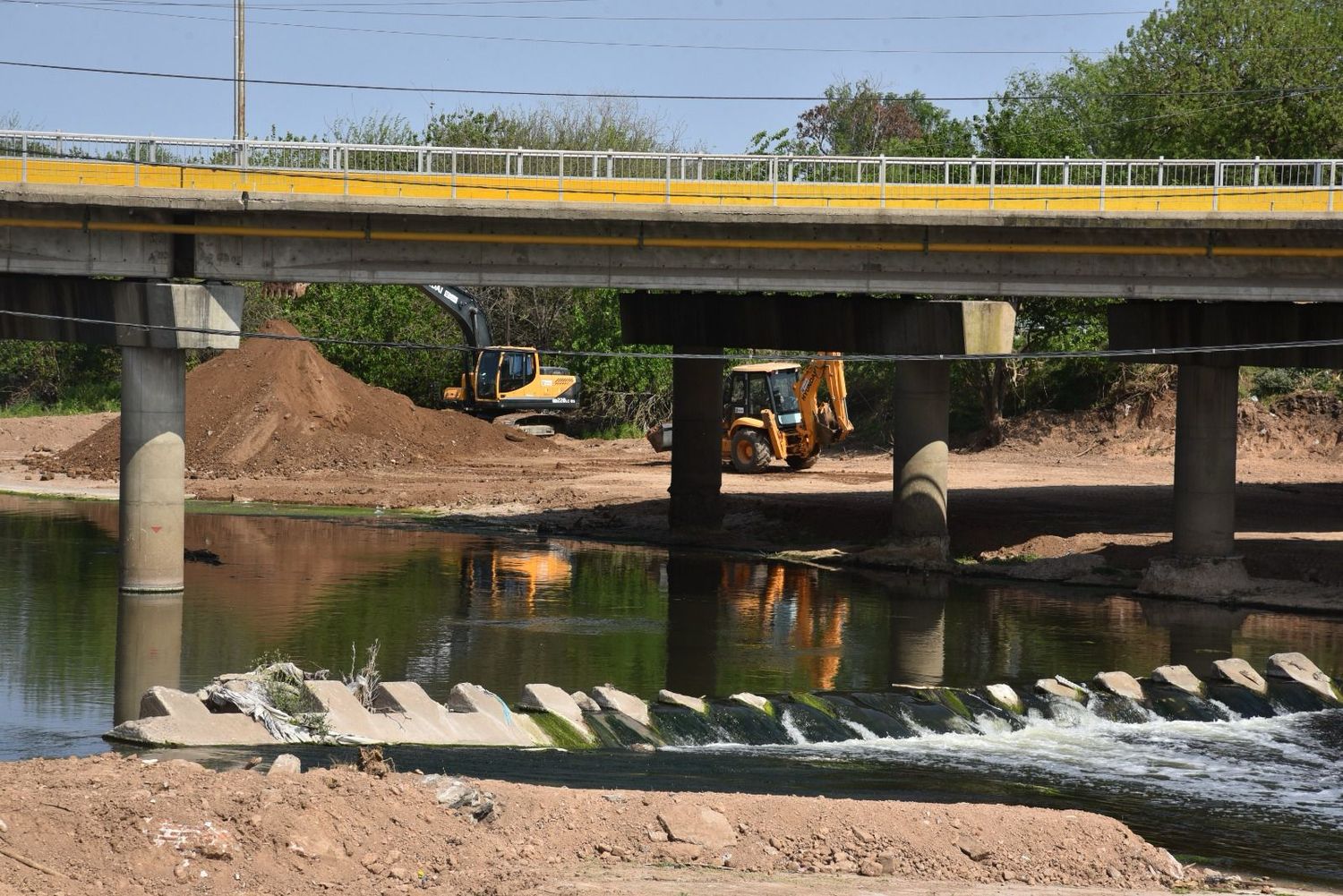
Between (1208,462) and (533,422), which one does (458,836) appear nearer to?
(1208,462)

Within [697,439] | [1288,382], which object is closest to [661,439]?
[697,439]

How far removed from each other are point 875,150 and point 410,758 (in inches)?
3178

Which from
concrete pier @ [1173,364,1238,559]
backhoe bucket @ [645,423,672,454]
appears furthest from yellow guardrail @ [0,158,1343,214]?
backhoe bucket @ [645,423,672,454]

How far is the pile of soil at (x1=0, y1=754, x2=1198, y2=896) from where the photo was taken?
1018 cm

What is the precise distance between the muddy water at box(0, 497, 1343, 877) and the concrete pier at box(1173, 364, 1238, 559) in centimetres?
164

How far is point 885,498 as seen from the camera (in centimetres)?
4084

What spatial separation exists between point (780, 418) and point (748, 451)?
1.35 m

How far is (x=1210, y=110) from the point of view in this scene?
56.3 meters

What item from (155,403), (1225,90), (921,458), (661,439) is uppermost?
(1225,90)

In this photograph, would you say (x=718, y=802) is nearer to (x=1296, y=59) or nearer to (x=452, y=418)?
Answer: (x=452, y=418)

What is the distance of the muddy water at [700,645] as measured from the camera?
15727 millimetres

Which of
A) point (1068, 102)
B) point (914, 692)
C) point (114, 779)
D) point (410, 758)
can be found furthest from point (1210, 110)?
point (114, 779)

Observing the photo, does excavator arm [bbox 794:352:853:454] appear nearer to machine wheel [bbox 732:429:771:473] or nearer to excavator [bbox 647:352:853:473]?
excavator [bbox 647:352:853:473]

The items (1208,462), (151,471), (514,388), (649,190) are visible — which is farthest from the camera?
(514,388)
